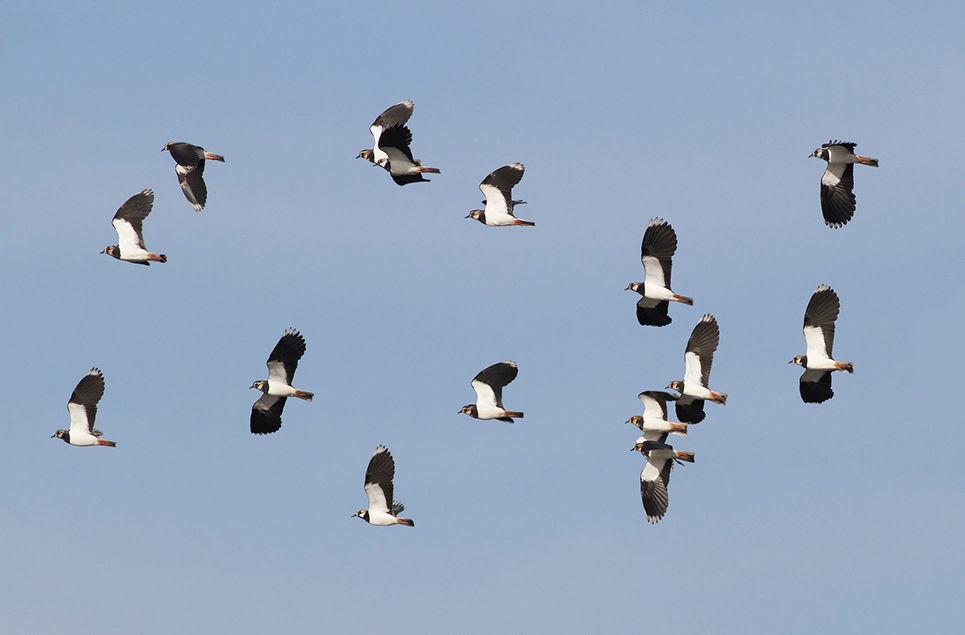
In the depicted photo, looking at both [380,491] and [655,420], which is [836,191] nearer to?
[655,420]

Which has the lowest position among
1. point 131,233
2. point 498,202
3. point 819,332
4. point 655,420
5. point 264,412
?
point 264,412

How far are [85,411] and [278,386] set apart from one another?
838 cm

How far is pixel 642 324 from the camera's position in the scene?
4962 centimetres

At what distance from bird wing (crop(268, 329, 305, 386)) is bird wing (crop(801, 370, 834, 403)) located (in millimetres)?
16220

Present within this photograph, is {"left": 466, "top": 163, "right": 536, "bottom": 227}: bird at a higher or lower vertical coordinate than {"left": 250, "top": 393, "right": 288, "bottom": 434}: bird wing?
higher

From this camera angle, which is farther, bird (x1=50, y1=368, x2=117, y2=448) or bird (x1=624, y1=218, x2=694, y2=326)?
bird (x1=50, y1=368, x2=117, y2=448)

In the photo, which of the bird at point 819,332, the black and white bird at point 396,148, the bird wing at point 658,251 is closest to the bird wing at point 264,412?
the black and white bird at point 396,148

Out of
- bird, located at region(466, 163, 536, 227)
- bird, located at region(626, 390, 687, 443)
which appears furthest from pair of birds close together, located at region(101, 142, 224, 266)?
bird, located at region(626, 390, 687, 443)

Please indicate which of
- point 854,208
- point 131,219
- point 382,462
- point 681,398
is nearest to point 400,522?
point 382,462

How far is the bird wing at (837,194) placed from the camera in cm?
4781

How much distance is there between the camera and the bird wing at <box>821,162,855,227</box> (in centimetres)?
4781

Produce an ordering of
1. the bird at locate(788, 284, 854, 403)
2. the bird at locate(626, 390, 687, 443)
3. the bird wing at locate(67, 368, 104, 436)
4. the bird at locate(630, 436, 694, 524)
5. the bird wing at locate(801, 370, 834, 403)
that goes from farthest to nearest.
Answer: the bird wing at locate(67, 368, 104, 436) < the bird at locate(626, 390, 687, 443) < the bird at locate(630, 436, 694, 524) < the bird wing at locate(801, 370, 834, 403) < the bird at locate(788, 284, 854, 403)

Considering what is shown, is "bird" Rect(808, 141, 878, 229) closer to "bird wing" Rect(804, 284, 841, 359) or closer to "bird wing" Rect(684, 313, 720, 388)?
"bird wing" Rect(804, 284, 841, 359)

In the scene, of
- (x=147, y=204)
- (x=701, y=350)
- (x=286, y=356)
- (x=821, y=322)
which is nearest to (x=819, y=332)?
(x=821, y=322)
